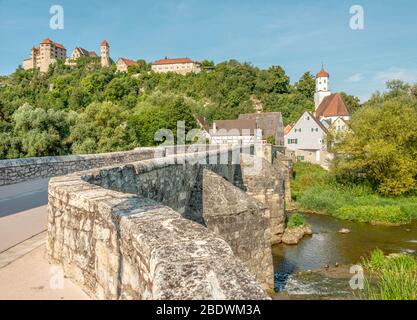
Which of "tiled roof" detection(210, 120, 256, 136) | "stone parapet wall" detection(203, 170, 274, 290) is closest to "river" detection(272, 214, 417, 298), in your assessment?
"stone parapet wall" detection(203, 170, 274, 290)

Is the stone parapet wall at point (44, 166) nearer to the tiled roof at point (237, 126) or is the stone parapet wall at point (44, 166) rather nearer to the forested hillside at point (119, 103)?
the forested hillside at point (119, 103)

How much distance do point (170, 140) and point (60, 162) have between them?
2540cm

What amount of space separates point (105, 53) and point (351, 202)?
111629 mm

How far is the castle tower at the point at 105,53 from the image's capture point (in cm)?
12231

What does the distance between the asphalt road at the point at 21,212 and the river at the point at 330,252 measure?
9220mm

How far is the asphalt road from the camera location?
20.8ft

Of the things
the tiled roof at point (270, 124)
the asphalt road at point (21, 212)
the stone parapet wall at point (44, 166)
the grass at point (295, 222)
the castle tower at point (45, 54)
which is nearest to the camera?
the asphalt road at point (21, 212)

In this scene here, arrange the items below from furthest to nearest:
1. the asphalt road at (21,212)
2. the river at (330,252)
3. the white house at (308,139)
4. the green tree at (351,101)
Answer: the green tree at (351,101)
the white house at (308,139)
the river at (330,252)
the asphalt road at (21,212)

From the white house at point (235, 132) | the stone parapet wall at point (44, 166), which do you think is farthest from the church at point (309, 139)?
the stone parapet wall at point (44, 166)

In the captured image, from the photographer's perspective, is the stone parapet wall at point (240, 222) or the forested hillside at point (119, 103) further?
the forested hillside at point (119, 103)

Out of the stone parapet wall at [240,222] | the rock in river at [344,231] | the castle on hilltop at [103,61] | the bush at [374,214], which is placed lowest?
the rock in river at [344,231]

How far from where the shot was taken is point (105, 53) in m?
123
